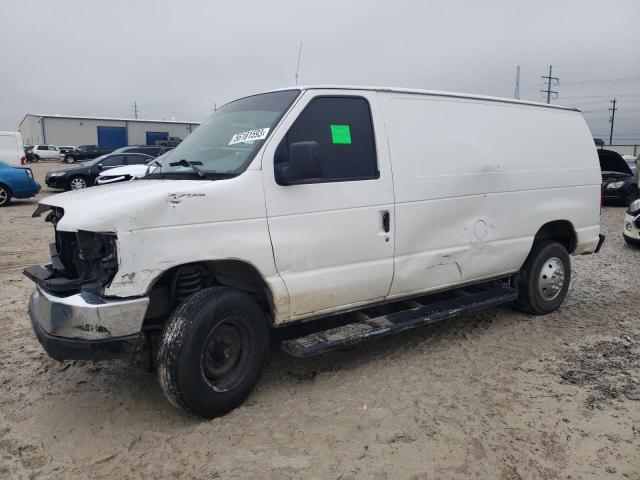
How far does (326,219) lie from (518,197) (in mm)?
2237

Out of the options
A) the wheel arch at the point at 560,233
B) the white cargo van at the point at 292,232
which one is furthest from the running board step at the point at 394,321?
the wheel arch at the point at 560,233

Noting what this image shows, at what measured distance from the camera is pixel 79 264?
3.49 meters

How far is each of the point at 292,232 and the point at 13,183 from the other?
13264 mm

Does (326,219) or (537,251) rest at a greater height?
(326,219)

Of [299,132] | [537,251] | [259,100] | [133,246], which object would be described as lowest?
[537,251]

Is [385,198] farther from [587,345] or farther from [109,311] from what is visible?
[587,345]

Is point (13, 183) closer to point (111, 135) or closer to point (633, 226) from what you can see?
point (633, 226)

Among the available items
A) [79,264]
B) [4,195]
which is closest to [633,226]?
[79,264]

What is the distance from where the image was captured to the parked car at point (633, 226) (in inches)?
370

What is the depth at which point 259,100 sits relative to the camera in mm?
4172

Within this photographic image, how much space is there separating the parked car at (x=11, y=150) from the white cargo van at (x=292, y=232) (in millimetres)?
13282

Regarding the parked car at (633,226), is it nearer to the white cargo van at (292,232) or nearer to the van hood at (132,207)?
the white cargo van at (292,232)

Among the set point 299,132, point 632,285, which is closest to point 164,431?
point 299,132

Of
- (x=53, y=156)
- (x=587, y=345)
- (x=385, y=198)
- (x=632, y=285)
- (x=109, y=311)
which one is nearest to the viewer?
(x=109, y=311)
